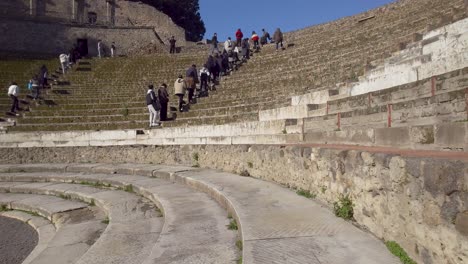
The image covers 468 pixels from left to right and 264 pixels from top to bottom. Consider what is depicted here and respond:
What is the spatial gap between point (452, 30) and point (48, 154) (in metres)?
12.5

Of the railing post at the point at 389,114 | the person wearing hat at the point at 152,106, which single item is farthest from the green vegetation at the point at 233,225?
the person wearing hat at the point at 152,106

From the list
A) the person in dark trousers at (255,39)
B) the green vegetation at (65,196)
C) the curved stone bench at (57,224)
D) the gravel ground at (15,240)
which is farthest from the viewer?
the person in dark trousers at (255,39)

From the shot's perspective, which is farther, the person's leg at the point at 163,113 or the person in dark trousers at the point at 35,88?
the person in dark trousers at the point at 35,88

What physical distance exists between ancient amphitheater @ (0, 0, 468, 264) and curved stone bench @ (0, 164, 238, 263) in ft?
0.09

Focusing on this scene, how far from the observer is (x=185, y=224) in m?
4.88

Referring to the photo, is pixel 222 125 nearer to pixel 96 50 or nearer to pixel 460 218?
pixel 460 218

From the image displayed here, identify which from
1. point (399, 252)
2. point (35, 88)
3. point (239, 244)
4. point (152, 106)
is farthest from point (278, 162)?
point (35, 88)

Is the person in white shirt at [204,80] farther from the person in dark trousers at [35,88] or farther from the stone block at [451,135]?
the stone block at [451,135]

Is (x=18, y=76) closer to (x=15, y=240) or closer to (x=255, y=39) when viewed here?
(x=255, y=39)

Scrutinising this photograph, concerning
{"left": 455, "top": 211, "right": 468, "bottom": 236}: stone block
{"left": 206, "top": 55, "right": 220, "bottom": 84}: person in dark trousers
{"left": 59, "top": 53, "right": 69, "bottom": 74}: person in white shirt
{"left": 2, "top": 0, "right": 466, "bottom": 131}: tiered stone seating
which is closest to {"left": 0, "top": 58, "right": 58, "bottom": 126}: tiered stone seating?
{"left": 59, "top": 53, "right": 69, "bottom": 74}: person in white shirt

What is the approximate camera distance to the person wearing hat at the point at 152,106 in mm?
12258

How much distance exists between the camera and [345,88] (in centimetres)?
846

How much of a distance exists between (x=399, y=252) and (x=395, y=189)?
515mm

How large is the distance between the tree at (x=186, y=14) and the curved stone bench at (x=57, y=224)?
42712 millimetres
